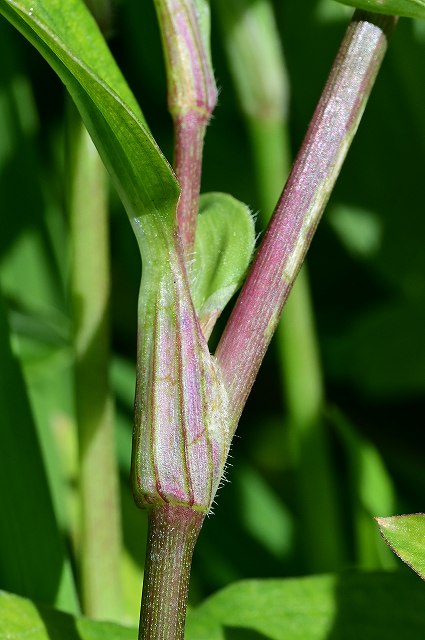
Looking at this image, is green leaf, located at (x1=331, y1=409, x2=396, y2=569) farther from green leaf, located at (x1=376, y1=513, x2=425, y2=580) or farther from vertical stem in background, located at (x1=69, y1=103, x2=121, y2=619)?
green leaf, located at (x1=376, y1=513, x2=425, y2=580)

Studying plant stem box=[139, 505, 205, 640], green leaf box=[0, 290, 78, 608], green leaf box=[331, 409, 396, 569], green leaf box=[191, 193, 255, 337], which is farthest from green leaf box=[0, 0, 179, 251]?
green leaf box=[331, 409, 396, 569]

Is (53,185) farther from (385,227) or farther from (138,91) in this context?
(385,227)

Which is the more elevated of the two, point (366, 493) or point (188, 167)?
point (188, 167)

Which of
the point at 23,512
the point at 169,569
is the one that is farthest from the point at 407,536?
the point at 23,512

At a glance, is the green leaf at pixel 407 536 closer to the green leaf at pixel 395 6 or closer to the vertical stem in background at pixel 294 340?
the green leaf at pixel 395 6

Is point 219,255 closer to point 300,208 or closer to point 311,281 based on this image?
point 300,208
